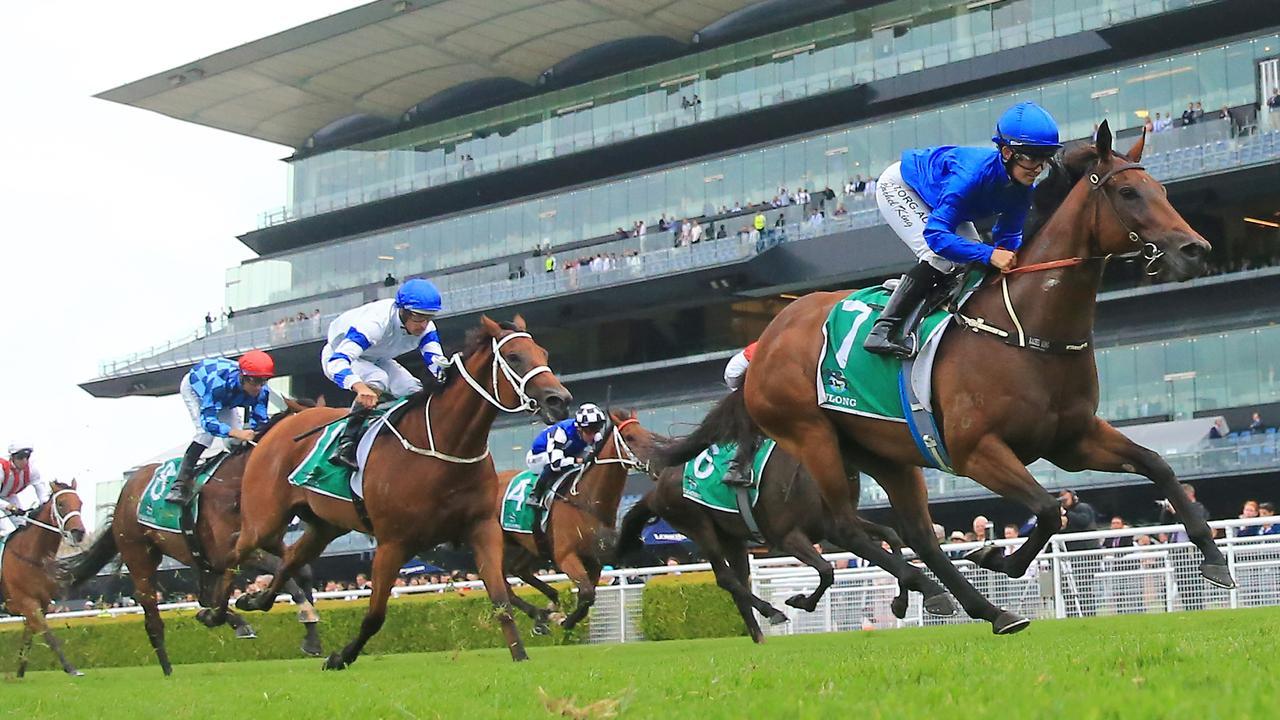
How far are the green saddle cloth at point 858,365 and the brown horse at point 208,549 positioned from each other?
4580 millimetres

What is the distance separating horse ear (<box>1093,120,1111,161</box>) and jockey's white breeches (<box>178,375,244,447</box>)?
23.2ft

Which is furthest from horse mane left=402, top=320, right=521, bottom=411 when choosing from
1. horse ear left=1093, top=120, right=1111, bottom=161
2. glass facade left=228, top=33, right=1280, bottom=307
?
glass facade left=228, top=33, right=1280, bottom=307

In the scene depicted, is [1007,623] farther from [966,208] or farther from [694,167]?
[694,167]

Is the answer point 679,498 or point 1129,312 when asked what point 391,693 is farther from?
point 1129,312

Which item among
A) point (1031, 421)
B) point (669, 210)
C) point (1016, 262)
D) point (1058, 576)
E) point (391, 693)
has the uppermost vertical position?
point (669, 210)

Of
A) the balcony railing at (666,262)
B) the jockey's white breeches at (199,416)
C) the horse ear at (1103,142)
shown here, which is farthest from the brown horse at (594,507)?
the balcony railing at (666,262)

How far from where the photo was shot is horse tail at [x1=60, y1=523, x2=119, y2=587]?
1266 cm

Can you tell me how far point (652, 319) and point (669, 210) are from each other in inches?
126

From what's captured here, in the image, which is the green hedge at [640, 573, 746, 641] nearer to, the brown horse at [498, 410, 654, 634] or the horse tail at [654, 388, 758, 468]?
the brown horse at [498, 410, 654, 634]

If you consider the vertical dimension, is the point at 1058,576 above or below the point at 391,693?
below

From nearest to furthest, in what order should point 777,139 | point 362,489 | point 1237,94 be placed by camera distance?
point 362,489 → point 1237,94 → point 777,139

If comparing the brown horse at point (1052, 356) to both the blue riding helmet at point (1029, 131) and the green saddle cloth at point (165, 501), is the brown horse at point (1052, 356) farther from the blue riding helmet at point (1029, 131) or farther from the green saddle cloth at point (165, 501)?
the green saddle cloth at point (165, 501)

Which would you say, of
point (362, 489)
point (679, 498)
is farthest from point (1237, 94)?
point (362, 489)

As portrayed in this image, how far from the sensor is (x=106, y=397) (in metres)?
51.0
